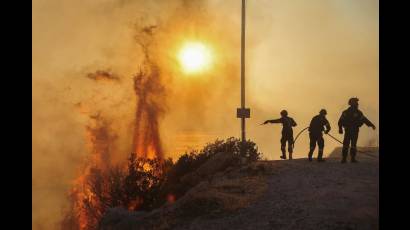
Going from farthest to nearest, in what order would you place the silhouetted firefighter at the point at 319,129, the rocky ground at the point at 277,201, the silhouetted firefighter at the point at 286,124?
the silhouetted firefighter at the point at 286,124
the silhouetted firefighter at the point at 319,129
the rocky ground at the point at 277,201

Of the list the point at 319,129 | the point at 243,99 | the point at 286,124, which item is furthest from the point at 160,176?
the point at 319,129

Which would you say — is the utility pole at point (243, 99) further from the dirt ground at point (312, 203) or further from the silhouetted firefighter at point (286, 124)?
the dirt ground at point (312, 203)

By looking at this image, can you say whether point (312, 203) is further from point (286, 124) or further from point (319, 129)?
point (286, 124)

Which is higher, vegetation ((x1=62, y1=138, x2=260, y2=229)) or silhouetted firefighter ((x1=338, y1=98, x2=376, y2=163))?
silhouetted firefighter ((x1=338, y1=98, x2=376, y2=163))

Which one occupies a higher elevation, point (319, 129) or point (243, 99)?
point (243, 99)

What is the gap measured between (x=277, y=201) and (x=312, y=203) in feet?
4.00

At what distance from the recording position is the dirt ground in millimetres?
15141

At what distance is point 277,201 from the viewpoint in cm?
1728

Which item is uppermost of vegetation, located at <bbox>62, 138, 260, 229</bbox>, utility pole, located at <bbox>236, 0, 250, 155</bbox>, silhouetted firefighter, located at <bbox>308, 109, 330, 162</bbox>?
utility pole, located at <bbox>236, 0, 250, 155</bbox>

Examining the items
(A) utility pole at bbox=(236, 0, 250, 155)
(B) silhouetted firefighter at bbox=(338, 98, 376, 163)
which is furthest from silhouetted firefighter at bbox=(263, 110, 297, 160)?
(B) silhouetted firefighter at bbox=(338, 98, 376, 163)

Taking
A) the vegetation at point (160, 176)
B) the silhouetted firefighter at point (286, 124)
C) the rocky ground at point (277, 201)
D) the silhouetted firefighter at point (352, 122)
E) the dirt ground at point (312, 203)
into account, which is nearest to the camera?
the dirt ground at point (312, 203)

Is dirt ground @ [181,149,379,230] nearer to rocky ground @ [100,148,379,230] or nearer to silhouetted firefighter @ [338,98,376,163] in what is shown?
rocky ground @ [100,148,379,230]

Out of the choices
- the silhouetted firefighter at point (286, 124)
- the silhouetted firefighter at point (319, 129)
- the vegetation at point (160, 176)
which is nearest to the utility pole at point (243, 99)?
the vegetation at point (160, 176)

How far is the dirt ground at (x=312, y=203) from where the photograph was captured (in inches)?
596
